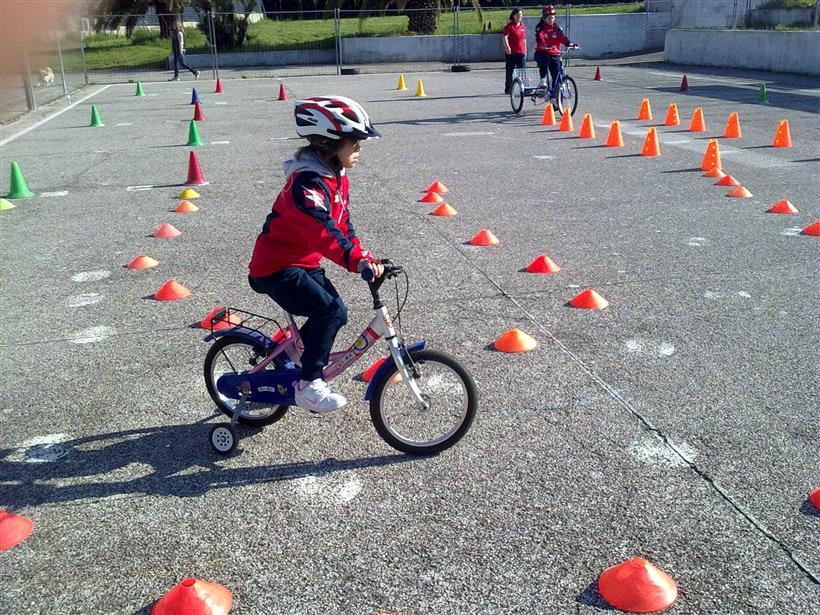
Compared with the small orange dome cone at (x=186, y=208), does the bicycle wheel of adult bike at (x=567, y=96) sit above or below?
above

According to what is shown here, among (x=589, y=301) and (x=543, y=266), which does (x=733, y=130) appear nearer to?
(x=543, y=266)

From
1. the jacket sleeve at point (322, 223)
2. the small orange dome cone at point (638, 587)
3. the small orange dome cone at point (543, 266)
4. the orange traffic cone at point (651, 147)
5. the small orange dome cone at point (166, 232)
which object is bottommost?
the small orange dome cone at point (638, 587)

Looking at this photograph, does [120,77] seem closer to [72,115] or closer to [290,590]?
[72,115]

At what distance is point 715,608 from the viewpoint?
292 centimetres

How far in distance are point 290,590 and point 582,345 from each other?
278 cm

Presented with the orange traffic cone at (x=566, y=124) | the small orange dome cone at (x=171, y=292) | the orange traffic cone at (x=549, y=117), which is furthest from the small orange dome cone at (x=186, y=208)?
the orange traffic cone at (x=549, y=117)

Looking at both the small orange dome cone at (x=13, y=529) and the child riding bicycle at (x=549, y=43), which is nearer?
the small orange dome cone at (x=13, y=529)

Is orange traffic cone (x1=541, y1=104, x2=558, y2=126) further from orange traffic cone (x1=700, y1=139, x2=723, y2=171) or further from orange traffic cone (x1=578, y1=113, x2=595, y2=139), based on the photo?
orange traffic cone (x1=700, y1=139, x2=723, y2=171)

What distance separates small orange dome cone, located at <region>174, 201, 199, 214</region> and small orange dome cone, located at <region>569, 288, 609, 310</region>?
15.9 feet

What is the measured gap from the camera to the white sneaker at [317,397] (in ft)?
13.2

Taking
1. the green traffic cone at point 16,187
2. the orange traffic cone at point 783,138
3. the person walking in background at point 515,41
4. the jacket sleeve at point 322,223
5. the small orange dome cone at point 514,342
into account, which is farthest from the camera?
the person walking in background at point 515,41

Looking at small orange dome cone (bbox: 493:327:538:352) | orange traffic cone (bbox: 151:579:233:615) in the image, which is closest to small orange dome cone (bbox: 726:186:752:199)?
small orange dome cone (bbox: 493:327:538:352)

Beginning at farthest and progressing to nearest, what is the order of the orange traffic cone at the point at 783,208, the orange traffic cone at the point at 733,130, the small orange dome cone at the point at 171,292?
the orange traffic cone at the point at 733,130
the orange traffic cone at the point at 783,208
the small orange dome cone at the point at 171,292

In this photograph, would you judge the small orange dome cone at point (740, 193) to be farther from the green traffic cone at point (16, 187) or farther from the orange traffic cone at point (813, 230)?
the green traffic cone at point (16, 187)
